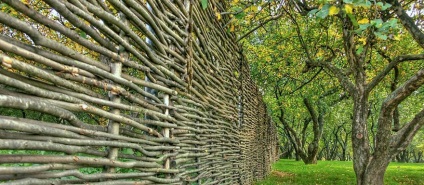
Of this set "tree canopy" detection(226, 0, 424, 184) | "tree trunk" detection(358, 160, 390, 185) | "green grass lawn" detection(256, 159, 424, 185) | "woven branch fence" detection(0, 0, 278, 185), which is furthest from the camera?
"green grass lawn" detection(256, 159, 424, 185)

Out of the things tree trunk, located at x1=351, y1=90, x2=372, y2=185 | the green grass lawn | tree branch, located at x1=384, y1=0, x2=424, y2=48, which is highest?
A: tree branch, located at x1=384, y1=0, x2=424, y2=48

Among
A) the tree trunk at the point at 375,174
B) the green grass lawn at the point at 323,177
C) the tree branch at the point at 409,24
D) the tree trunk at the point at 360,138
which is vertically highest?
the tree branch at the point at 409,24

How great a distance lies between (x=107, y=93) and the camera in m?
1.77

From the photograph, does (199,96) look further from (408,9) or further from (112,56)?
(408,9)

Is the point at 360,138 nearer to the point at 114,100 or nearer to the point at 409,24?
the point at 409,24

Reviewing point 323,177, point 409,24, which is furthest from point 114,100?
point 323,177

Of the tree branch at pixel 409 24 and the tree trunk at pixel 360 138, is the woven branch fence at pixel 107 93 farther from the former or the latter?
the tree trunk at pixel 360 138

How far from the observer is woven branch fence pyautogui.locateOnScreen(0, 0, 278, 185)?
3.96 feet

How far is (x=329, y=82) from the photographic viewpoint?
12.9 m

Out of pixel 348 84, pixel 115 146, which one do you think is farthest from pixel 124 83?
pixel 348 84

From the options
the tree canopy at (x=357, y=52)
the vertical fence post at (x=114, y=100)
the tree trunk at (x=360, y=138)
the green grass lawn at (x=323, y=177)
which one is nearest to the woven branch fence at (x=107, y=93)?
the vertical fence post at (x=114, y=100)

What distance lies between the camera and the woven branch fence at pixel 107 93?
121cm

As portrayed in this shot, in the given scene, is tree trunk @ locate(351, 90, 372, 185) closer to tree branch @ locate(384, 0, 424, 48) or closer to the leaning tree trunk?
the leaning tree trunk

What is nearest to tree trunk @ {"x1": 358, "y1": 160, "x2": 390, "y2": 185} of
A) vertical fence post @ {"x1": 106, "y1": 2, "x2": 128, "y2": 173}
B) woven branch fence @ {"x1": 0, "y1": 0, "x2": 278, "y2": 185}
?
woven branch fence @ {"x1": 0, "y1": 0, "x2": 278, "y2": 185}
